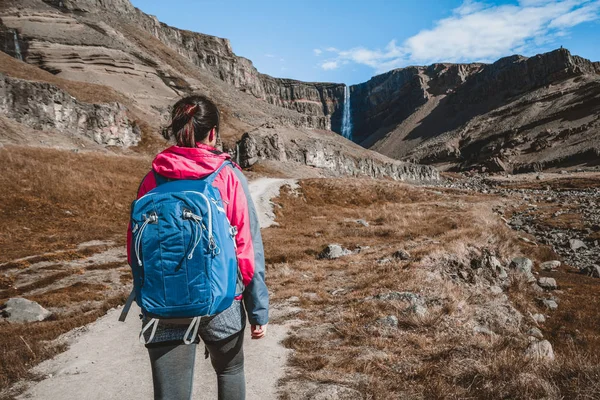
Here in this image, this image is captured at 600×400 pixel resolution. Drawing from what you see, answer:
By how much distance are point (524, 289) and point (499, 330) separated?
6707 millimetres

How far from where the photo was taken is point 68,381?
490 cm

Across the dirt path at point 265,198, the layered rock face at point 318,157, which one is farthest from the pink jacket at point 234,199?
the layered rock face at point 318,157

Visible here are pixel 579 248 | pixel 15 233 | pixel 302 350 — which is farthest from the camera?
pixel 579 248

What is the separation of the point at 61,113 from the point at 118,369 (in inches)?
2096

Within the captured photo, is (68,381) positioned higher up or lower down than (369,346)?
lower down

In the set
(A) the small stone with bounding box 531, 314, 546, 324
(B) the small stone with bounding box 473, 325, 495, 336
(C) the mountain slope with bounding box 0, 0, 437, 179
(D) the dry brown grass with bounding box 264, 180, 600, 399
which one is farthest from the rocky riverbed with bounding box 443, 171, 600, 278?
(C) the mountain slope with bounding box 0, 0, 437, 179

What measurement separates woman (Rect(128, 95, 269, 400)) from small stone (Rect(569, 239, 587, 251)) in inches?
917

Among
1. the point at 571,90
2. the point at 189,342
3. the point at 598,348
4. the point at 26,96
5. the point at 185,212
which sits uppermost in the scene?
the point at 571,90

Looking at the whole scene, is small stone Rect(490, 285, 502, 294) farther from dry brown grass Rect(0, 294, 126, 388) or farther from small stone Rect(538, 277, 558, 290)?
dry brown grass Rect(0, 294, 126, 388)

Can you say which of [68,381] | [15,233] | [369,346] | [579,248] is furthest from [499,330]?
[15,233]

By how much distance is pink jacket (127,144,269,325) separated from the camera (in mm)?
2389

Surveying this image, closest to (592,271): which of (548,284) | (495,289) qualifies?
(548,284)

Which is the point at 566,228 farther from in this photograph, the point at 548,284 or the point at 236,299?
the point at 236,299

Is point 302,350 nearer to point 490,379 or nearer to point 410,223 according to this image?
point 490,379
